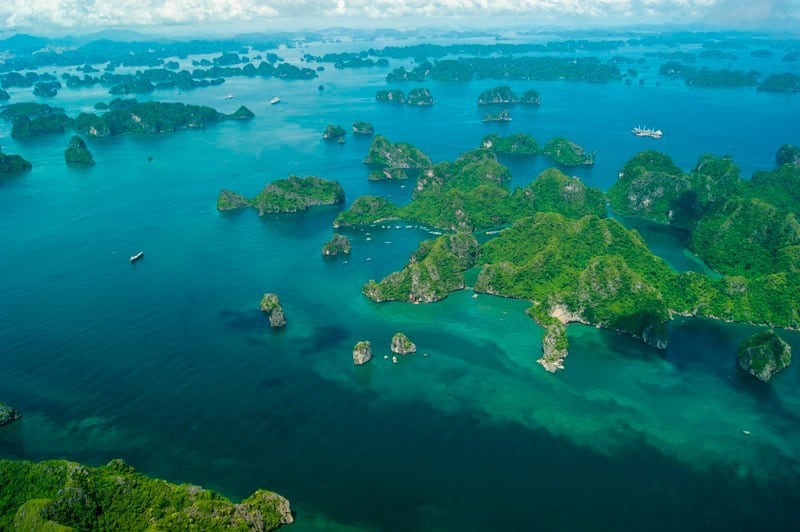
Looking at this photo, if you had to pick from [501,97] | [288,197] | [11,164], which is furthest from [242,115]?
[288,197]

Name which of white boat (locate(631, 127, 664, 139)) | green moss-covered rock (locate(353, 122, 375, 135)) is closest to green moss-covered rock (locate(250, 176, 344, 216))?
green moss-covered rock (locate(353, 122, 375, 135))

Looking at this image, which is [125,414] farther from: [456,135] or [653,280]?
[456,135]

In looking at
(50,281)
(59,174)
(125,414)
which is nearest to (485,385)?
(125,414)

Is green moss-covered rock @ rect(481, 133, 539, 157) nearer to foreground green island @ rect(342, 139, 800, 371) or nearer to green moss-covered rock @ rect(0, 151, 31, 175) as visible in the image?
foreground green island @ rect(342, 139, 800, 371)

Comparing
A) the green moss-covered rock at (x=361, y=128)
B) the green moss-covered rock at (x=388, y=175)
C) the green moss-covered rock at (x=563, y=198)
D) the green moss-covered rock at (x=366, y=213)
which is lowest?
the green moss-covered rock at (x=361, y=128)

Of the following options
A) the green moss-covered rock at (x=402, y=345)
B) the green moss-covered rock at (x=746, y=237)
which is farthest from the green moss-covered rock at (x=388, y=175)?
the green moss-covered rock at (x=402, y=345)

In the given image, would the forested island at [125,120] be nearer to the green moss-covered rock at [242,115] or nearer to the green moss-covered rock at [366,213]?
the green moss-covered rock at [242,115]
